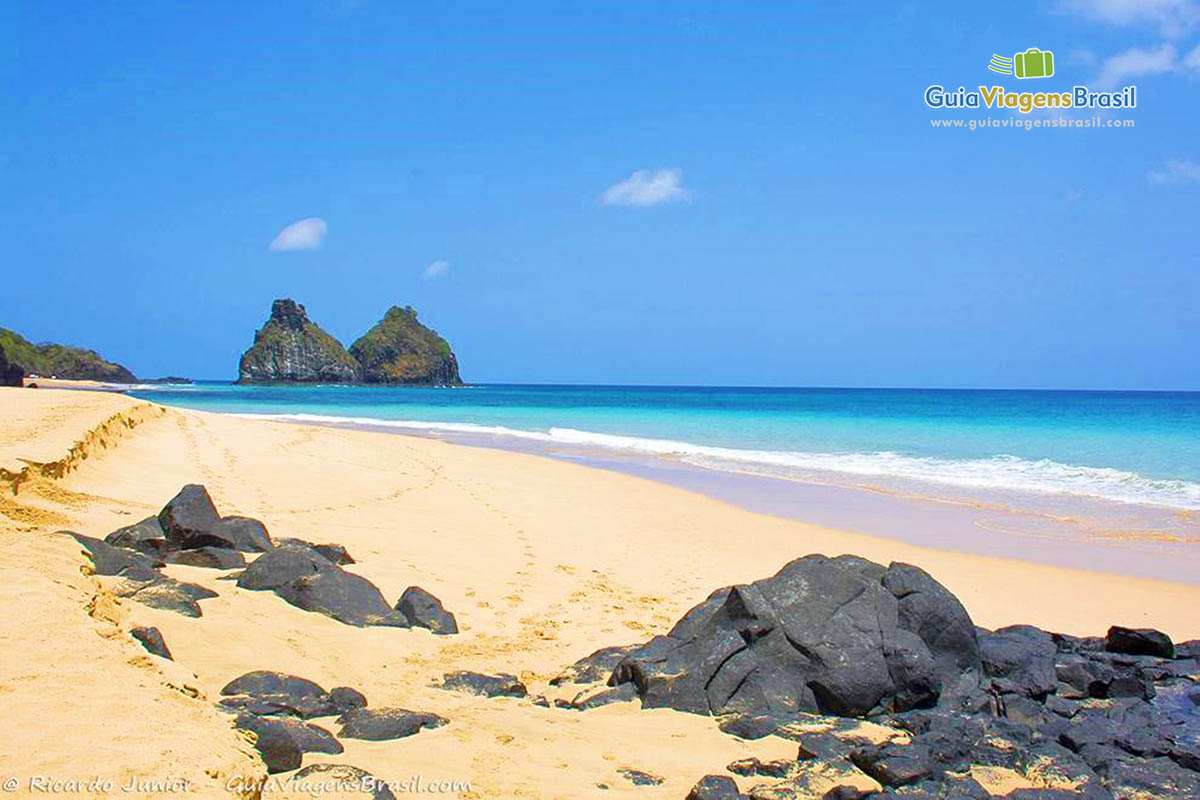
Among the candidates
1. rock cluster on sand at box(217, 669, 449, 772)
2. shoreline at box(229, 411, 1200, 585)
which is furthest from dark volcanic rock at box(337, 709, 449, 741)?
shoreline at box(229, 411, 1200, 585)

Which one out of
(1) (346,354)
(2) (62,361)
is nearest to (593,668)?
(2) (62,361)

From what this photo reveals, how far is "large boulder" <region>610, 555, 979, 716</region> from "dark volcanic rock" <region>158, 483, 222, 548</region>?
4.21 m

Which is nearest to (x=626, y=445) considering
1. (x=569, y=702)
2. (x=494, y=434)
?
(x=494, y=434)

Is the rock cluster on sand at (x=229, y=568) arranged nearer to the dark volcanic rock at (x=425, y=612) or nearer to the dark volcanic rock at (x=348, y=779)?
the dark volcanic rock at (x=425, y=612)

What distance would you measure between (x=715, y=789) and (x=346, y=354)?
138925mm

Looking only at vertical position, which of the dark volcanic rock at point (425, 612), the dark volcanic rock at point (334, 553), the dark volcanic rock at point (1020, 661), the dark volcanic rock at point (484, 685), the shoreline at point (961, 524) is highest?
the dark volcanic rock at point (334, 553)

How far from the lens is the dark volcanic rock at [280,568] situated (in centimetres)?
686

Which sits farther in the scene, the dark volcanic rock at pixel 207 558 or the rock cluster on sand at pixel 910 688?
the dark volcanic rock at pixel 207 558

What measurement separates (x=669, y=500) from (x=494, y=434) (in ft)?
64.6

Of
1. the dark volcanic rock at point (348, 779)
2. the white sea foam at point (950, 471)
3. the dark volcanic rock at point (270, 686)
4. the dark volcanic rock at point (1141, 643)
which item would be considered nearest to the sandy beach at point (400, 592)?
the dark volcanic rock at point (270, 686)

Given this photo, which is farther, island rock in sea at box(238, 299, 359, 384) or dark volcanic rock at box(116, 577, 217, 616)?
island rock in sea at box(238, 299, 359, 384)

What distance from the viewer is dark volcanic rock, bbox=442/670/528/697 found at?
5.56 meters

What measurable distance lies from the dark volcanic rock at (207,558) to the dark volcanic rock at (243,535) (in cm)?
30

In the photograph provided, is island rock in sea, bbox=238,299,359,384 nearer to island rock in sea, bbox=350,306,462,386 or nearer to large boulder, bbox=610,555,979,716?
island rock in sea, bbox=350,306,462,386
